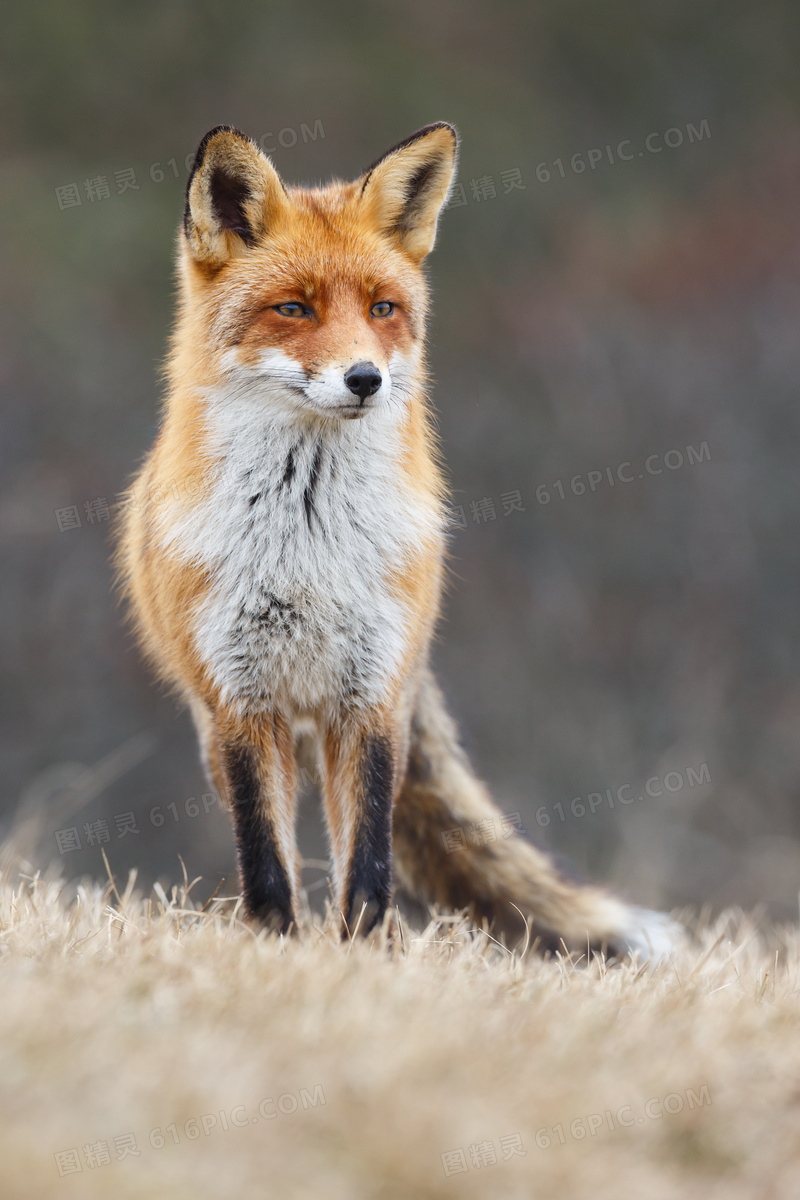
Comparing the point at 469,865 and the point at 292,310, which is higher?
the point at 292,310

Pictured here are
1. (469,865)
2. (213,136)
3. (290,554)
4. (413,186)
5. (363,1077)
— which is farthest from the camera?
(469,865)

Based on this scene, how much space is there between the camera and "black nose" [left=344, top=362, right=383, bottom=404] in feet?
8.17

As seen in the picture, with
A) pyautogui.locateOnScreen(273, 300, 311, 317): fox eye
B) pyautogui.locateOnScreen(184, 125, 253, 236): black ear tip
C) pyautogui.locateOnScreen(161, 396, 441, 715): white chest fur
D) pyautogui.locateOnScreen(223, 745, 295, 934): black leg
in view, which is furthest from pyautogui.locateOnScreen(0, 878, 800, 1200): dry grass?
pyautogui.locateOnScreen(184, 125, 253, 236): black ear tip

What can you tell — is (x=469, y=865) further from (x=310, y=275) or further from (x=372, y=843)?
(x=310, y=275)

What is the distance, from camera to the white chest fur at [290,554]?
9.12 feet

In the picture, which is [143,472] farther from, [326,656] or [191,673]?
[326,656]

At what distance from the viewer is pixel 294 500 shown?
280 centimetres

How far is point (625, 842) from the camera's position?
748 centimetres

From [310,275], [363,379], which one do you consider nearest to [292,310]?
[310,275]

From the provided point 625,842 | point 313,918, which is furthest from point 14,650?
point 313,918

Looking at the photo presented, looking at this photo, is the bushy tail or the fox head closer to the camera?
the fox head

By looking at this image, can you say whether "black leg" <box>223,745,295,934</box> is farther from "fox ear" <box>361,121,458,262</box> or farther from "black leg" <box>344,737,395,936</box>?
"fox ear" <box>361,121,458,262</box>

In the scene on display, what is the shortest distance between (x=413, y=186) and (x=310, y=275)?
0.47 meters

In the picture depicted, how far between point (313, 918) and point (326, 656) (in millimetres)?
863
